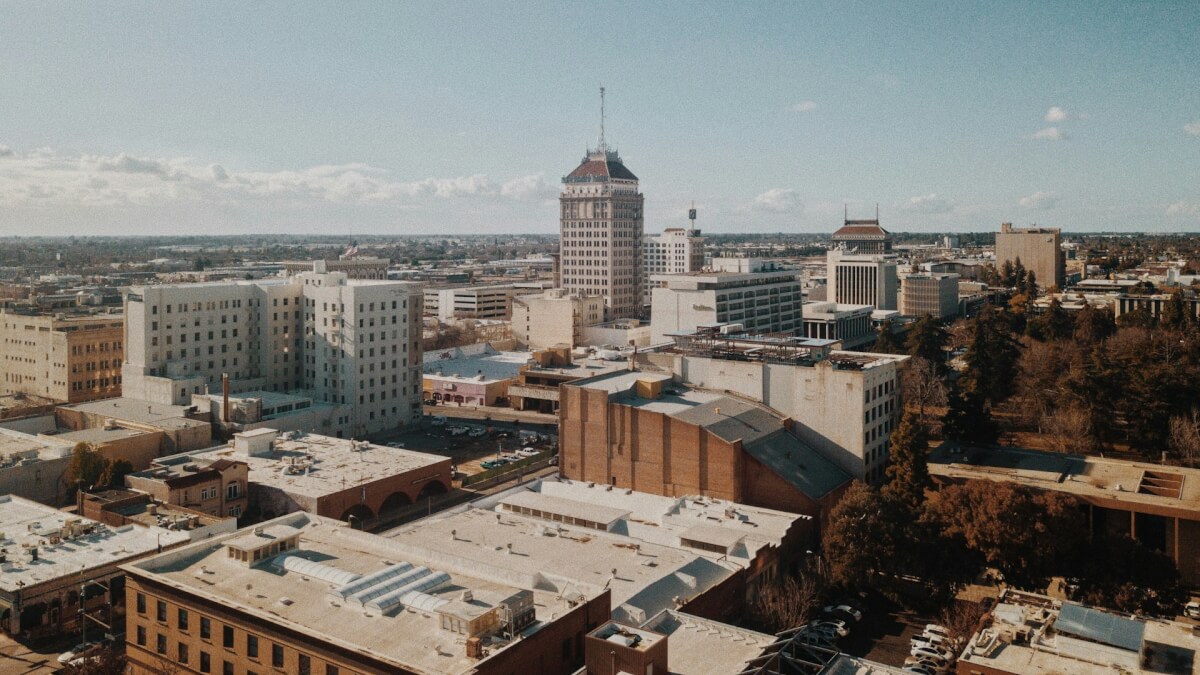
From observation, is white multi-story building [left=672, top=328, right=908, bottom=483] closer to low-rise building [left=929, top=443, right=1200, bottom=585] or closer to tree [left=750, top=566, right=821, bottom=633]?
low-rise building [left=929, top=443, right=1200, bottom=585]

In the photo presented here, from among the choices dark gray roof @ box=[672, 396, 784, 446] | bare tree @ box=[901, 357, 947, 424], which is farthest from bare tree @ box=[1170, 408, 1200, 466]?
dark gray roof @ box=[672, 396, 784, 446]

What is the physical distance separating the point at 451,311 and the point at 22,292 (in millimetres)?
64675

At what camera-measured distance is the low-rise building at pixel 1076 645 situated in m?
29.2

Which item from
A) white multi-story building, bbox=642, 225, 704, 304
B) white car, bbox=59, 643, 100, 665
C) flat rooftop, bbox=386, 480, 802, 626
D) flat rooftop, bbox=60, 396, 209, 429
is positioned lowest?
white car, bbox=59, 643, 100, 665

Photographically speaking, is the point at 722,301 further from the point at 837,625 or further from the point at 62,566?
the point at 62,566

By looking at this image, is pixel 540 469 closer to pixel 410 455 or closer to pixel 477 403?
pixel 410 455

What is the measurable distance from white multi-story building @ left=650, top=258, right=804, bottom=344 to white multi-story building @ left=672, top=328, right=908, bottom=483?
33.6 m

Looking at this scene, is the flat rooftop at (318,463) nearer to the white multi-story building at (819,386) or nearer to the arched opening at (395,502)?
the arched opening at (395,502)

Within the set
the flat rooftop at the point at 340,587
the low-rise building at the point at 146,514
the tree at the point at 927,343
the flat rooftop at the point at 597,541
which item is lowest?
the flat rooftop at the point at 597,541

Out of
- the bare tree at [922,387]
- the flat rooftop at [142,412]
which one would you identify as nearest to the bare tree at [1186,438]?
the bare tree at [922,387]

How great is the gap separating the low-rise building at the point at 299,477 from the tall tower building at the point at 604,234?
79821 mm

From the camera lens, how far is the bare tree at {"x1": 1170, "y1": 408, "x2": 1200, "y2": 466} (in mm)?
60438

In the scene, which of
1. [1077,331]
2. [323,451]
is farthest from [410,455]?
[1077,331]

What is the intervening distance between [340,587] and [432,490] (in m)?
29.2
